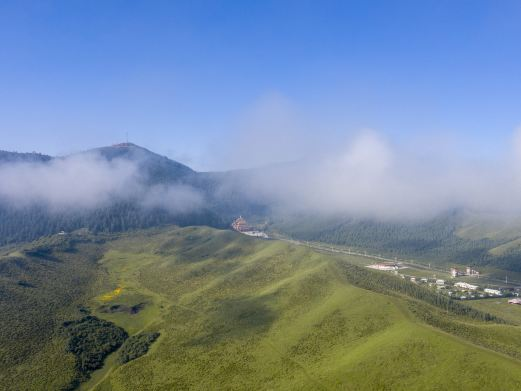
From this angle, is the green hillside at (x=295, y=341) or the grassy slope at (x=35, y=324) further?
the grassy slope at (x=35, y=324)

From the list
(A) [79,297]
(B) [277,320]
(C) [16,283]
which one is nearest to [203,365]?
(B) [277,320]

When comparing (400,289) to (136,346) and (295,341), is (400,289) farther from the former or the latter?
(136,346)

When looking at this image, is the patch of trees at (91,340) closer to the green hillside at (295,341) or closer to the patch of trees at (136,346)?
the green hillside at (295,341)

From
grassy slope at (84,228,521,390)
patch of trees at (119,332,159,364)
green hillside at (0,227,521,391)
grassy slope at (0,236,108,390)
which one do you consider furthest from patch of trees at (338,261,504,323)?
grassy slope at (0,236,108,390)

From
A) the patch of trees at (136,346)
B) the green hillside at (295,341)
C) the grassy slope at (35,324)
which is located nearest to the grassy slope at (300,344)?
the green hillside at (295,341)

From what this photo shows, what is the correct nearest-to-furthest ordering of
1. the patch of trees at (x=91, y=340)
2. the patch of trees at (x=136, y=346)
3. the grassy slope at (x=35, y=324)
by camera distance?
the grassy slope at (x=35, y=324), the patch of trees at (x=91, y=340), the patch of trees at (x=136, y=346)
